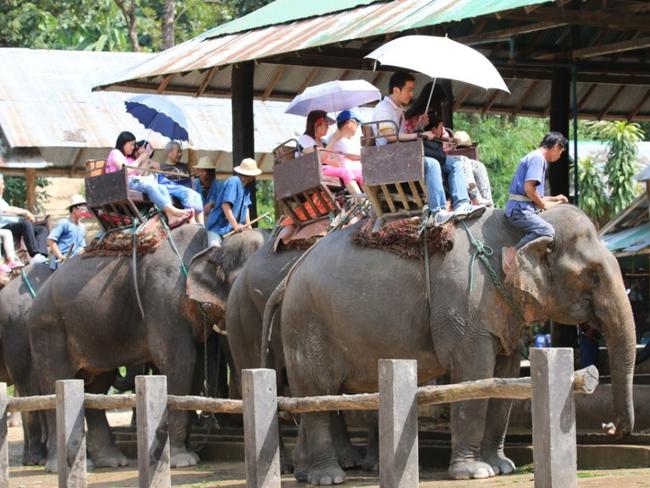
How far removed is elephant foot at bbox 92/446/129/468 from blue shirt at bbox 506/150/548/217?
5.03 m

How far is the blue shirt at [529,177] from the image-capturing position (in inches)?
452

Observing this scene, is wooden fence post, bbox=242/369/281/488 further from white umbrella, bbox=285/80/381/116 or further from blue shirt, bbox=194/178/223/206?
blue shirt, bbox=194/178/223/206

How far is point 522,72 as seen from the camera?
62.8 ft

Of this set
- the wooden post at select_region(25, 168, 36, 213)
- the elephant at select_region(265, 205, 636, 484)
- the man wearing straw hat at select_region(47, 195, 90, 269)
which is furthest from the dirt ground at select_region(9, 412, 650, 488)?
the wooden post at select_region(25, 168, 36, 213)

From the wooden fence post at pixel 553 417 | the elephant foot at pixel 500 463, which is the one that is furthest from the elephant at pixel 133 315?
the wooden fence post at pixel 553 417

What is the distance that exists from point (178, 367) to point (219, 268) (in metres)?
0.98

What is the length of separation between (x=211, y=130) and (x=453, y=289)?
16235 mm

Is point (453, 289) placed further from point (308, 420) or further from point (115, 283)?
point (115, 283)

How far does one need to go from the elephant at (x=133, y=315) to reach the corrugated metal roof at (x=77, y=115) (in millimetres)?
10281

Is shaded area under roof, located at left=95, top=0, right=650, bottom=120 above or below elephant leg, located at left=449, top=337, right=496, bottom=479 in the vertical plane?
above

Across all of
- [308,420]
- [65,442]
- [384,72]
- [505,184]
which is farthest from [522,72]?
[505,184]

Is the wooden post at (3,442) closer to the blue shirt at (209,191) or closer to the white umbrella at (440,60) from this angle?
the blue shirt at (209,191)

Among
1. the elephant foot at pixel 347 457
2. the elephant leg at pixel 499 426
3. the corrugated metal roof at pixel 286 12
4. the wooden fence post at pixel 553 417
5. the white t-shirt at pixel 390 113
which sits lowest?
the elephant foot at pixel 347 457

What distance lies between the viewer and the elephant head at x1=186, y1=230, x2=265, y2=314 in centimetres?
1423
